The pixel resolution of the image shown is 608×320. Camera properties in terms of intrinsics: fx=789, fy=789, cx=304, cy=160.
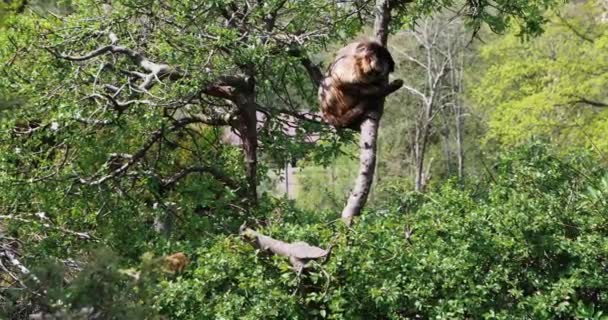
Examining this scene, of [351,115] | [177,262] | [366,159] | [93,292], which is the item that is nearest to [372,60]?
[351,115]

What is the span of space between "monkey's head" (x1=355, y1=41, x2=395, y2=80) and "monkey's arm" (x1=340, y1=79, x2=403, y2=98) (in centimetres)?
6

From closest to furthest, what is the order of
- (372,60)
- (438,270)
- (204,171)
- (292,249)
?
(438,270)
(292,249)
(372,60)
(204,171)

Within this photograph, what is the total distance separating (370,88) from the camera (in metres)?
4.66

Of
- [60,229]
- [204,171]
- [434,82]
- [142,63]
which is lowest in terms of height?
[60,229]

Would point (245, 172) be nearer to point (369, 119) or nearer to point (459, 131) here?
point (369, 119)

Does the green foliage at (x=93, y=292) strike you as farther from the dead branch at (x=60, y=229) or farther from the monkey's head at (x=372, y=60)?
the dead branch at (x=60, y=229)

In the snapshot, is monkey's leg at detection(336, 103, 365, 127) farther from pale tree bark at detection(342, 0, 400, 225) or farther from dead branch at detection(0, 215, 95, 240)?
dead branch at detection(0, 215, 95, 240)

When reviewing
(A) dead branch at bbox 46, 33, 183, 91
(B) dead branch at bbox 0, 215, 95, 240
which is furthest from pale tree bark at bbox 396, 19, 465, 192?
(B) dead branch at bbox 0, 215, 95, 240

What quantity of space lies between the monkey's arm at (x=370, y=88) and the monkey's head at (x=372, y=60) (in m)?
0.06

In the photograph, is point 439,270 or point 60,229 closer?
point 439,270

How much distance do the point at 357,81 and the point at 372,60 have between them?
0.49 feet

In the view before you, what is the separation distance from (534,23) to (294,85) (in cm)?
206

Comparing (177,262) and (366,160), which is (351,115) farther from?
(177,262)

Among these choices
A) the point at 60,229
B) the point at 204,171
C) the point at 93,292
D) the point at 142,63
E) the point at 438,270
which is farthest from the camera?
the point at 204,171
